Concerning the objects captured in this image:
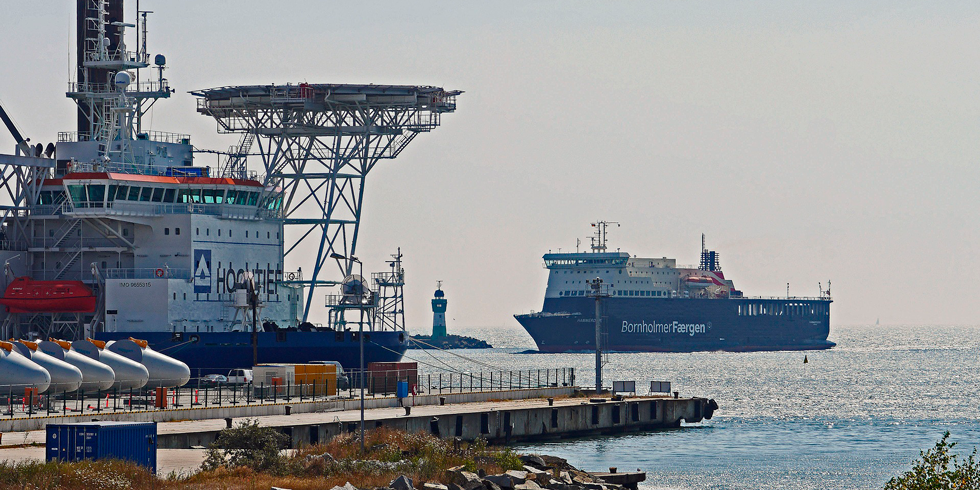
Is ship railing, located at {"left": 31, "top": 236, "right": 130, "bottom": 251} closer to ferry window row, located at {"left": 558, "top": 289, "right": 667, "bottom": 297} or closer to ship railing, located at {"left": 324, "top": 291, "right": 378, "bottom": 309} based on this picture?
ship railing, located at {"left": 324, "top": 291, "right": 378, "bottom": 309}

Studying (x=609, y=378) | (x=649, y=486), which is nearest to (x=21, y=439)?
(x=649, y=486)

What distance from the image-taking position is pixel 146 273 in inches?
2547

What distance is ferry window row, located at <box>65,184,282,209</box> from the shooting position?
64.1 metres

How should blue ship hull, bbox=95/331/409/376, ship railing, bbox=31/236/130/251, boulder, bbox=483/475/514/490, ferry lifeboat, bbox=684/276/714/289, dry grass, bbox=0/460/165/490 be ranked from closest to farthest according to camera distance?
dry grass, bbox=0/460/165/490, boulder, bbox=483/475/514/490, blue ship hull, bbox=95/331/409/376, ship railing, bbox=31/236/130/251, ferry lifeboat, bbox=684/276/714/289

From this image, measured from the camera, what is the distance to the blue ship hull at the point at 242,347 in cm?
6272

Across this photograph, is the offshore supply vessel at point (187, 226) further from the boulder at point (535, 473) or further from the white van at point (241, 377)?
the boulder at point (535, 473)

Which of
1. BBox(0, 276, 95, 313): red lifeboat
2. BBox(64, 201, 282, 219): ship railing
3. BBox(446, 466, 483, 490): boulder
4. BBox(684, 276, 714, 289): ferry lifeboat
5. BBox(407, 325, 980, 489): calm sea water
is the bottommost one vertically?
BBox(407, 325, 980, 489): calm sea water

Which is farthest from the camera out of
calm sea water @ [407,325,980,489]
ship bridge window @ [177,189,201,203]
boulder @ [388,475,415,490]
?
ship bridge window @ [177,189,201,203]

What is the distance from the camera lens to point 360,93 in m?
71.0

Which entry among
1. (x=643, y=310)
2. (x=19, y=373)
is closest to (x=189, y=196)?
(x=19, y=373)

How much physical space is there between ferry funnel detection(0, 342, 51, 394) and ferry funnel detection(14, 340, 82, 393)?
950 mm

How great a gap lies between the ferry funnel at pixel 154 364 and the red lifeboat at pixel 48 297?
10371 mm

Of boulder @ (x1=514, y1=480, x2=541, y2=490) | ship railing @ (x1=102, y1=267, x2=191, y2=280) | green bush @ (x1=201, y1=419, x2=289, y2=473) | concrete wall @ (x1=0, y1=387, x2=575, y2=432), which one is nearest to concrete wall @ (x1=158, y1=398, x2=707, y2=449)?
concrete wall @ (x1=0, y1=387, x2=575, y2=432)

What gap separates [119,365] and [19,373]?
670cm
